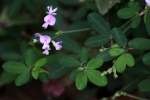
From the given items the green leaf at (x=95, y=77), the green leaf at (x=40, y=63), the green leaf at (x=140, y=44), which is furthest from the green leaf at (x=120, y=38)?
the green leaf at (x=40, y=63)

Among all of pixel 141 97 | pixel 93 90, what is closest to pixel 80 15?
pixel 93 90

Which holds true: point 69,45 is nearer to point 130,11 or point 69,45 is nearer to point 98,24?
point 98,24

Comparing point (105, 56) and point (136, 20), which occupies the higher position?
point (136, 20)

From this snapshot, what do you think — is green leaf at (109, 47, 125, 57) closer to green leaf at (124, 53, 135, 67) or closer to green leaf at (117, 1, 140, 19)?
green leaf at (124, 53, 135, 67)

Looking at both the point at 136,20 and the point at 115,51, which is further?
the point at 136,20

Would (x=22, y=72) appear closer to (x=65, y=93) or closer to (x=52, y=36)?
(x=52, y=36)

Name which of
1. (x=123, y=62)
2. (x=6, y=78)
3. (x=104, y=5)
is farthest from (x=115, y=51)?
(x=6, y=78)

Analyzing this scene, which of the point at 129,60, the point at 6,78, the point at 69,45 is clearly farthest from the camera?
the point at 6,78
